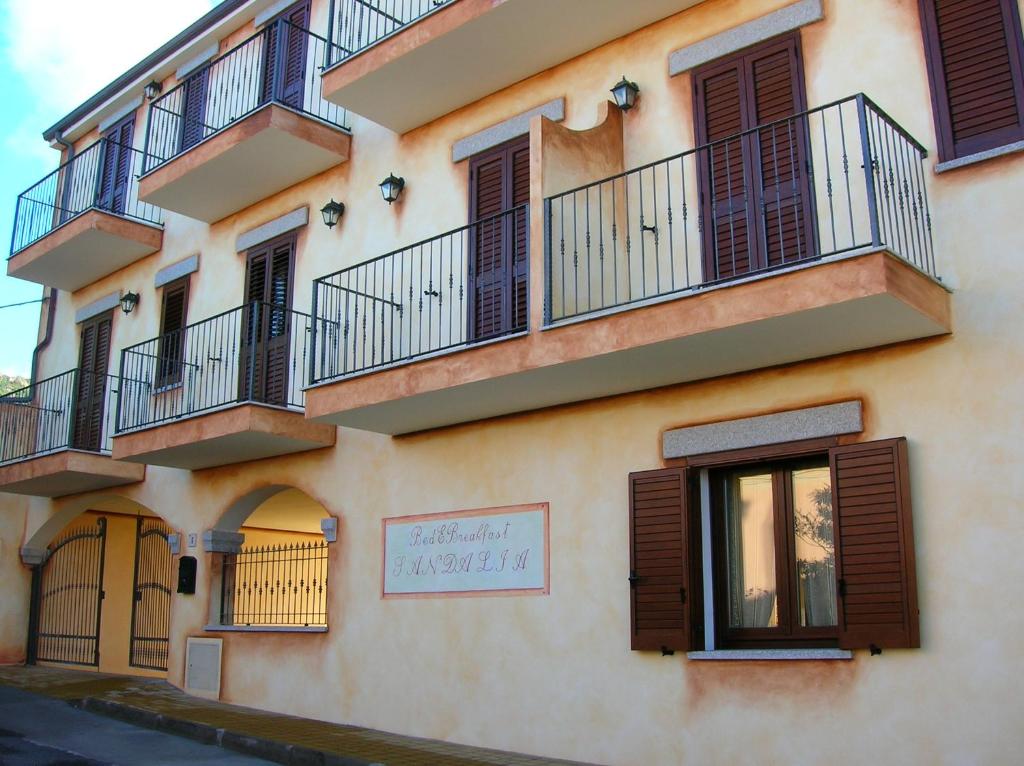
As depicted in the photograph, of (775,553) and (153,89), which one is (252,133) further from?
(775,553)

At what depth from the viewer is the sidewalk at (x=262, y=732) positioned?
30.8ft

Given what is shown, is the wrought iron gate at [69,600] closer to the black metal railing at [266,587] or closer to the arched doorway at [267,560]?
the arched doorway at [267,560]

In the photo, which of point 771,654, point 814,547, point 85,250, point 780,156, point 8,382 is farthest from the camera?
point 8,382

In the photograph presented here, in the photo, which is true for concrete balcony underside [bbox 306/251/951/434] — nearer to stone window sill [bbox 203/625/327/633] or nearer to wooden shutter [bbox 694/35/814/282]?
wooden shutter [bbox 694/35/814/282]

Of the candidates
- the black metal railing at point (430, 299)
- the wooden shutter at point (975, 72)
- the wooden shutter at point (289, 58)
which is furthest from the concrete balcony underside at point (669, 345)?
the wooden shutter at point (289, 58)

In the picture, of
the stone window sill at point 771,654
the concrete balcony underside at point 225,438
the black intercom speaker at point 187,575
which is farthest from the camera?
the black intercom speaker at point 187,575

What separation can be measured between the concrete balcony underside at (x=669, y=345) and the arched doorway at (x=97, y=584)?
727 centimetres

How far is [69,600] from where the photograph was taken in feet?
57.7

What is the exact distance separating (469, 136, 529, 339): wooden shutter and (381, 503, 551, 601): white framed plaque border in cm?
178

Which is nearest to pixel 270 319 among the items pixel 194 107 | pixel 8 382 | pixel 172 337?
pixel 172 337

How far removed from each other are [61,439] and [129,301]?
2524mm

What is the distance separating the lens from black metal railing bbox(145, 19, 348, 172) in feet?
45.8

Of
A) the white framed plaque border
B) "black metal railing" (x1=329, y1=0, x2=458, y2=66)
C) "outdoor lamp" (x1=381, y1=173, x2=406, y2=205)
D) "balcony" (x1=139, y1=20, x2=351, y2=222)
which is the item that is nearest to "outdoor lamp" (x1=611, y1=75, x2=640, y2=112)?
"outdoor lamp" (x1=381, y1=173, x2=406, y2=205)

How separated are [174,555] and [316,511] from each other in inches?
120
